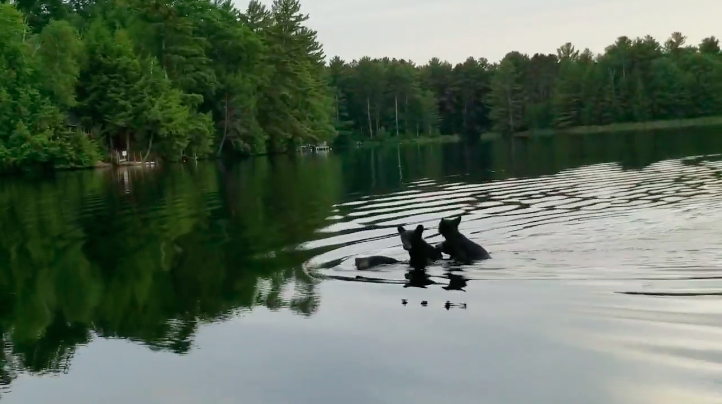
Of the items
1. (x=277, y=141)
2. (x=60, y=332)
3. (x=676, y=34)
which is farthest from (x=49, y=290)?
(x=676, y=34)

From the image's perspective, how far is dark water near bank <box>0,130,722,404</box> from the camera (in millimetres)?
6742

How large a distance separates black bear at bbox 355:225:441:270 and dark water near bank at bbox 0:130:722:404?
1.11 feet

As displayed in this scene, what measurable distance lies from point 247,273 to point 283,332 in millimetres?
3688

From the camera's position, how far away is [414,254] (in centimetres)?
1220

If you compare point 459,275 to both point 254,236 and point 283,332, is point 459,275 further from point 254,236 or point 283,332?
point 254,236

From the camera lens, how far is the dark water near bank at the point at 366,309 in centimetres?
674

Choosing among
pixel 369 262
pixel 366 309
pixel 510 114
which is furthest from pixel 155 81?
pixel 510 114

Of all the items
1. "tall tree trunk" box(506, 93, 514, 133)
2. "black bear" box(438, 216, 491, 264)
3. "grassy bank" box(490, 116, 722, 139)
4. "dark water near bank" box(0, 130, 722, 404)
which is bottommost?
"dark water near bank" box(0, 130, 722, 404)

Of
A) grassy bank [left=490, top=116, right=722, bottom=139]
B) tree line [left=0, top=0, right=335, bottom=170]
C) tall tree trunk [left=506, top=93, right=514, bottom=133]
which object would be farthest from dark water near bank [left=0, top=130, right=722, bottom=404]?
tall tree trunk [left=506, top=93, right=514, bottom=133]

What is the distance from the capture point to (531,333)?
7.98m

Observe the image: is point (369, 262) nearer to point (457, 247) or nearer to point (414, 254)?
point (414, 254)

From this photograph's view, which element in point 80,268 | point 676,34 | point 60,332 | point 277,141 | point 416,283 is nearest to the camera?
point 60,332

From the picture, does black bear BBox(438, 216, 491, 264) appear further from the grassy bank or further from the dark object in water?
the grassy bank

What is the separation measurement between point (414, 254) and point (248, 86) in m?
63.9
